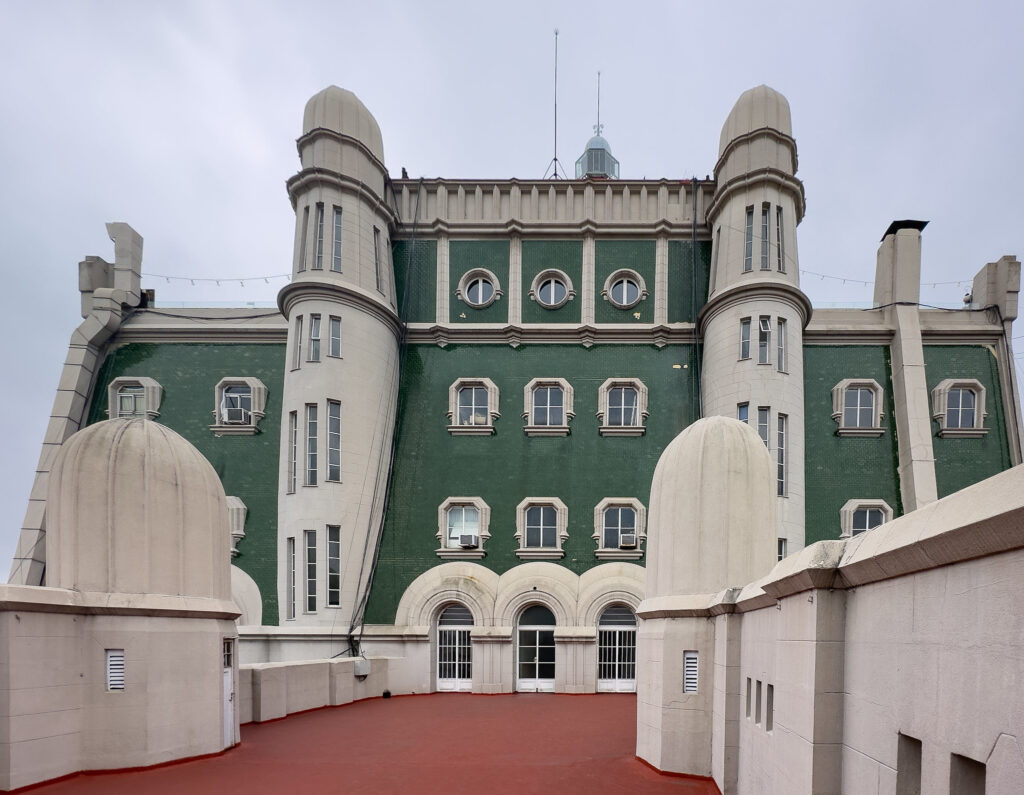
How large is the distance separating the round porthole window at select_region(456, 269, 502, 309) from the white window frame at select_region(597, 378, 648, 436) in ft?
21.5

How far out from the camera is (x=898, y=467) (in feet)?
79.3

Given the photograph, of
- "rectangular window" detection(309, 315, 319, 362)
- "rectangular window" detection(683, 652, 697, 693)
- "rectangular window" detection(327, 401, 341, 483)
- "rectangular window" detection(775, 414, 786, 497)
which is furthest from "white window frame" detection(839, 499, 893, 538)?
"rectangular window" detection(309, 315, 319, 362)

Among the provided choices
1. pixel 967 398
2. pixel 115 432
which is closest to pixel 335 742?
pixel 115 432

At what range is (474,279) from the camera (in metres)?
27.4

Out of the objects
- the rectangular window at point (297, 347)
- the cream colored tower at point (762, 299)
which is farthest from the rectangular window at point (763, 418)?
the rectangular window at point (297, 347)

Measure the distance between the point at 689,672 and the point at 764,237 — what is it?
60.8 feet

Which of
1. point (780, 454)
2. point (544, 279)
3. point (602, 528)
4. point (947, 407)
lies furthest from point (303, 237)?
point (947, 407)

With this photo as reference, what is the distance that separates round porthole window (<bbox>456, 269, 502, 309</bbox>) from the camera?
2702cm

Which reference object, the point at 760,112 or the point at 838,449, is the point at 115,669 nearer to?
the point at 838,449

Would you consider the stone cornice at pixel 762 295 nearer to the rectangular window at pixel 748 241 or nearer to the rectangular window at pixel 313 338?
the rectangular window at pixel 748 241

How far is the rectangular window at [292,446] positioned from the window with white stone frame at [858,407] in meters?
22.1

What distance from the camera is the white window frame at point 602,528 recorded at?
931 inches

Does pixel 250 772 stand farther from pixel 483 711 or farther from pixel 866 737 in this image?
pixel 866 737

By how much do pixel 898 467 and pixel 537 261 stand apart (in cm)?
1754
